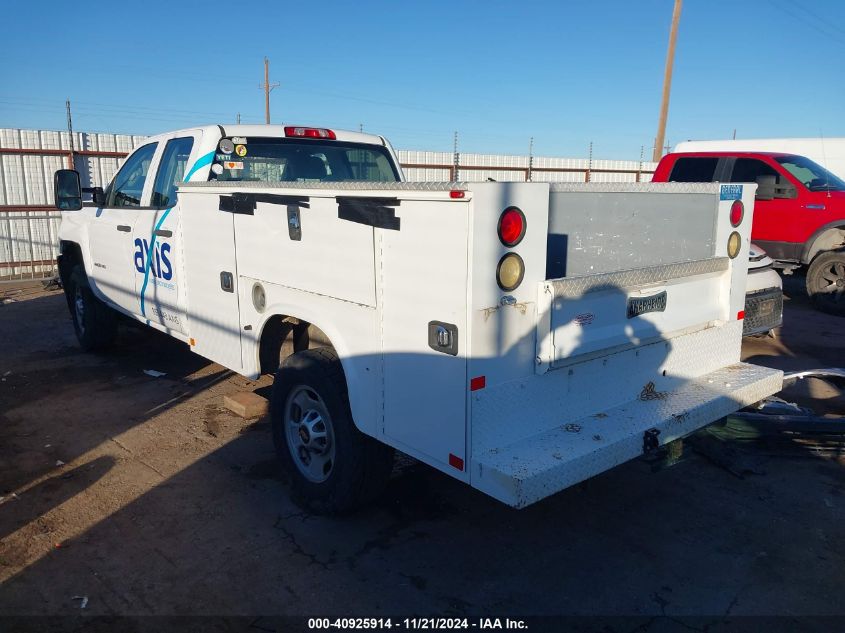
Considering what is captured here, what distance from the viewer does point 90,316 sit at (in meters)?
7.35

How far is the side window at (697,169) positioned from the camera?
10.5m

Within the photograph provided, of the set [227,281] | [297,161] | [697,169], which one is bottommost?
[227,281]

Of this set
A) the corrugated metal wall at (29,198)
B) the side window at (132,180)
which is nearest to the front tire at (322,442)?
the side window at (132,180)

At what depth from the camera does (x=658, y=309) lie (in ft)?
11.6

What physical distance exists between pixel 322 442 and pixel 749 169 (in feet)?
30.8

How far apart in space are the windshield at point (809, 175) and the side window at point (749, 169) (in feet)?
0.85

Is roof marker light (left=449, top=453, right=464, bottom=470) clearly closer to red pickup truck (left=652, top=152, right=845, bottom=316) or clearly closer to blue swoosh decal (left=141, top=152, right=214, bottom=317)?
blue swoosh decal (left=141, top=152, right=214, bottom=317)

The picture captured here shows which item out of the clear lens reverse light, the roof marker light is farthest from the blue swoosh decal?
the roof marker light

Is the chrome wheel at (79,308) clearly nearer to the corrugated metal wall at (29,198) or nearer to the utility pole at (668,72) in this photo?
the corrugated metal wall at (29,198)

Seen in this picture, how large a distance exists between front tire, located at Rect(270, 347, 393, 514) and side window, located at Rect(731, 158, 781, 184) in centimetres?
907

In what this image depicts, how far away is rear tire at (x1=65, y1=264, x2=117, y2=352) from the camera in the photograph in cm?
728

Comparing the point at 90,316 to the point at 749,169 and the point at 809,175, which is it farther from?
the point at 809,175

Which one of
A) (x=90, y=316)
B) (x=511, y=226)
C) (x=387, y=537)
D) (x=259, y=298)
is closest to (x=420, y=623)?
(x=387, y=537)

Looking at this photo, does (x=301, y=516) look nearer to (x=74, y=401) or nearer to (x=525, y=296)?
(x=525, y=296)
